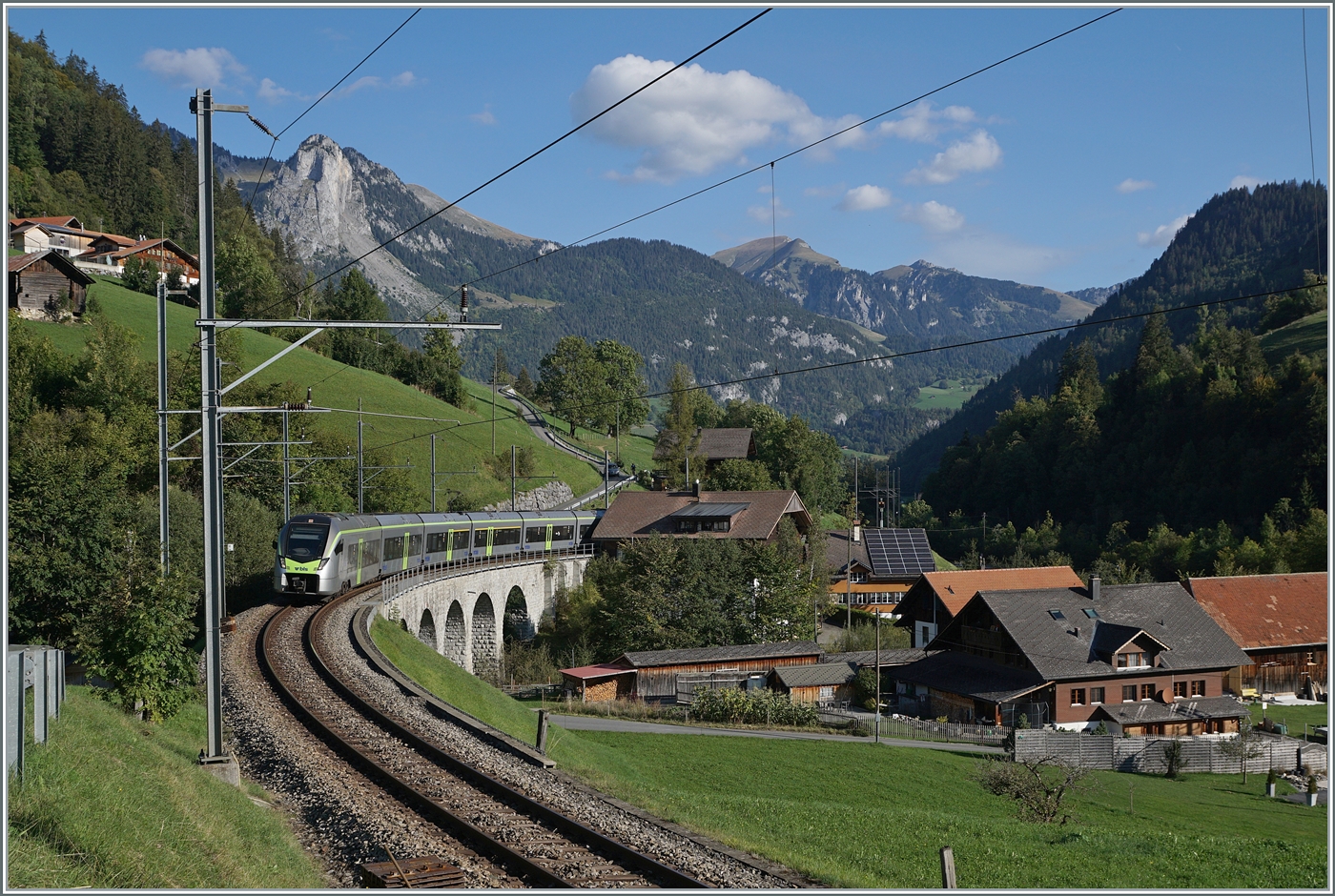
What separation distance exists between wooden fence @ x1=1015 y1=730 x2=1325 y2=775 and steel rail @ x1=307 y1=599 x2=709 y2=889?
22.3m

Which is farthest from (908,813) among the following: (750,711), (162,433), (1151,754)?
(750,711)

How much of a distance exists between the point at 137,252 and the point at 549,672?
2610 inches

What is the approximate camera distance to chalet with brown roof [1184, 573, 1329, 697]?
153 feet

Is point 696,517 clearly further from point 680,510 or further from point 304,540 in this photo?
point 304,540

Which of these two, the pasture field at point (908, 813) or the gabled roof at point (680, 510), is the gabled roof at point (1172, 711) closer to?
the pasture field at point (908, 813)

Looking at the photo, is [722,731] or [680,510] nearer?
[722,731]

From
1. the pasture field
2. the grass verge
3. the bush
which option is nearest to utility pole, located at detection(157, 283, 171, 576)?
the pasture field

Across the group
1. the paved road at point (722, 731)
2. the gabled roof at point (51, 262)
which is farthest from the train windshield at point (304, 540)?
the gabled roof at point (51, 262)

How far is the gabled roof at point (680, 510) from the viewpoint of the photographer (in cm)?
6125

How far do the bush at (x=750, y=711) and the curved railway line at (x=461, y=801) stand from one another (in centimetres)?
1819

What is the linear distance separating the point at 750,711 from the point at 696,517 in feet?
83.4

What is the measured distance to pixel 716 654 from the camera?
43188 millimetres

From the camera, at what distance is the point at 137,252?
9006 centimetres

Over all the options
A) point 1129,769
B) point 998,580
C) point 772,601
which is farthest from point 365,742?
point 998,580
